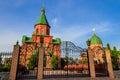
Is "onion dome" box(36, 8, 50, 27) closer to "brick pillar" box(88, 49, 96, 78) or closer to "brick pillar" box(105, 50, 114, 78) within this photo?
"brick pillar" box(88, 49, 96, 78)

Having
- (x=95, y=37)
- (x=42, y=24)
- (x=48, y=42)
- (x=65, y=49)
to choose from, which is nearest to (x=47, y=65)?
(x=48, y=42)

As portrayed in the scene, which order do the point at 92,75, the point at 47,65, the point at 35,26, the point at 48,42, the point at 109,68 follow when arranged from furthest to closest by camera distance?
the point at 35,26 → the point at 48,42 → the point at 47,65 → the point at 109,68 → the point at 92,75

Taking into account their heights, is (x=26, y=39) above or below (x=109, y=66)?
above

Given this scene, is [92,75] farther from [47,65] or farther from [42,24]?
[42,24]

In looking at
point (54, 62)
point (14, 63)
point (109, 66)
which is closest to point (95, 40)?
point (54, 62)

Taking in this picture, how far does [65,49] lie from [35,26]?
95.0 feet

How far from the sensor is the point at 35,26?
40.1 meters

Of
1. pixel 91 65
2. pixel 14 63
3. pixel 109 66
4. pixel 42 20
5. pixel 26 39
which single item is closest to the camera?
pixel 14 63

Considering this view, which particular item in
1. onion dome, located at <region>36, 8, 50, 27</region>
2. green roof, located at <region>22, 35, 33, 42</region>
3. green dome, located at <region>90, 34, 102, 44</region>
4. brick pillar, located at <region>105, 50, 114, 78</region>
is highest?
onion dome, located at <region>36, 8, 50, 27</region>

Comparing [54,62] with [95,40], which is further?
[95,40]

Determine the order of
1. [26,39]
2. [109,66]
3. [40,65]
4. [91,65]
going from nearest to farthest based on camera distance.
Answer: [40,65] → [91,65] → [109,66] → [26,39]

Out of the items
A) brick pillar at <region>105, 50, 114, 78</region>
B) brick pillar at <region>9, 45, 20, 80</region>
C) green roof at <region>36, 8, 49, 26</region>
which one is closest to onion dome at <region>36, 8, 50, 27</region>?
green roof at <region>36, 8, 49, 26</region>

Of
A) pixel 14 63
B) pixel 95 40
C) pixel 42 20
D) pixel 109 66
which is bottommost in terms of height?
pixel 109 66

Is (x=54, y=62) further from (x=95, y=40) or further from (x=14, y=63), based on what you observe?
(x=95, y=40)
